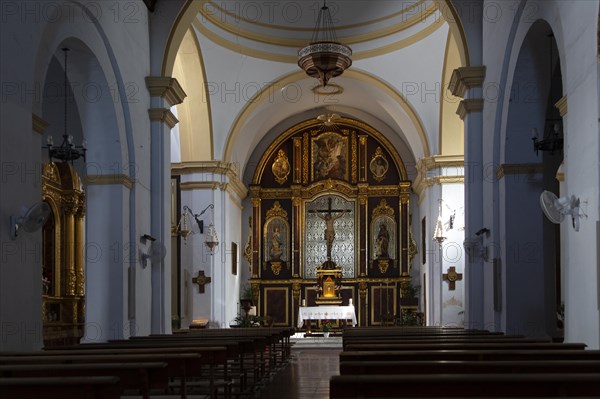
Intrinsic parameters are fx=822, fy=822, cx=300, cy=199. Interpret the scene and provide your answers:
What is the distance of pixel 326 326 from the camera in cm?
2202

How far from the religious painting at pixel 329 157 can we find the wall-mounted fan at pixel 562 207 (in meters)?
16.7

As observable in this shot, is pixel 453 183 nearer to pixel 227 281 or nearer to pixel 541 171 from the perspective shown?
pixel 227 281

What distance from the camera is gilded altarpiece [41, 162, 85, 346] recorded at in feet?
48.2

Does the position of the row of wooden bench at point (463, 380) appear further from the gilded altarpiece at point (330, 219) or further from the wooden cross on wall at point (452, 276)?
the gilded altarpiece at point (330, 219)

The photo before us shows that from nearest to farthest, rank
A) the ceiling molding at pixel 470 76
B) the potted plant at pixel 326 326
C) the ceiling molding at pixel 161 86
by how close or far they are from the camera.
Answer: the ceiling molding at pixel 470 76 → the ceiling molding at pixel 161 86 → the potted plant at pixel 326 326

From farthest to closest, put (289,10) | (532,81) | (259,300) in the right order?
(259,300) < (289,10) < (532,81)

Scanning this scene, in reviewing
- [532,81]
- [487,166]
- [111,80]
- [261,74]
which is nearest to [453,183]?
[261,74]

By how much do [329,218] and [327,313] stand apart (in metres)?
3.69

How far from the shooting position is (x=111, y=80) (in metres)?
11.2

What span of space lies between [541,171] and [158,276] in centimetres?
587

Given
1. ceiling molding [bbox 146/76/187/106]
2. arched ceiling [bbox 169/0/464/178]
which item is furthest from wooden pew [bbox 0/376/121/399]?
arched ceiling [bbox 169/0/464/178]

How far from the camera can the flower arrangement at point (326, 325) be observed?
72.1 ft

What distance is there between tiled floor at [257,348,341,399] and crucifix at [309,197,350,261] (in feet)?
27.0

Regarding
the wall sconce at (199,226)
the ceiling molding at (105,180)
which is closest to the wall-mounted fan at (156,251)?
the ceiling molding at (105,180)
